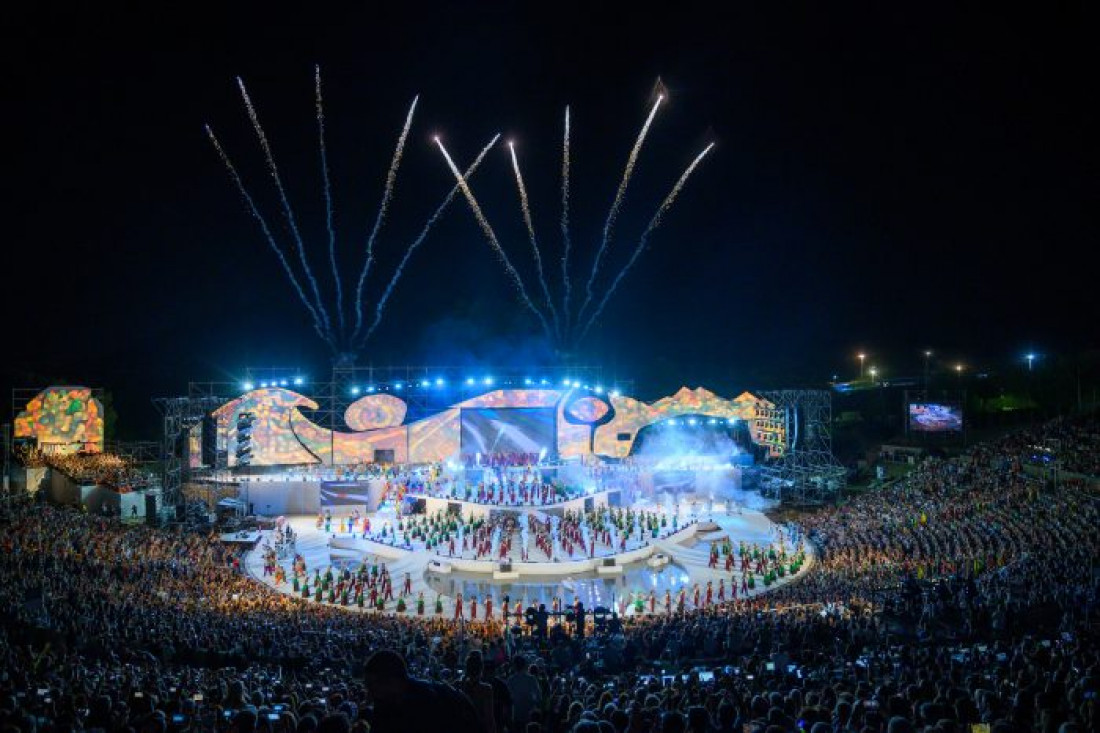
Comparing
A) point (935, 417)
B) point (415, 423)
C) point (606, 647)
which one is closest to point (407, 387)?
point (415, 423)

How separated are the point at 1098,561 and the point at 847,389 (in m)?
38.6

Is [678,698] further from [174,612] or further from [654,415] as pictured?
[654,415]

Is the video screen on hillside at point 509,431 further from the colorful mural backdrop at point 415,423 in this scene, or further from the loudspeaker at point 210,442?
the loudspeaker at point 210,442

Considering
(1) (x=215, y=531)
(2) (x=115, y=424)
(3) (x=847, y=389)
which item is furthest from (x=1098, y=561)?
(2) (x=115, y=424)

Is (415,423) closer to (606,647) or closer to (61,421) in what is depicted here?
(61,421)

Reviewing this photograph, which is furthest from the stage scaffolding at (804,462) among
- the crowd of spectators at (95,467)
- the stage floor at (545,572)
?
the crowd of spectators at (95,467)

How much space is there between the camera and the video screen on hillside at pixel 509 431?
122ft

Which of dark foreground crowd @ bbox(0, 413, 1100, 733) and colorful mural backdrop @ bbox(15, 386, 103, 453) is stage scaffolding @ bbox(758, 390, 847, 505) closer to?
dark foreground crowd @ bbox(0, 413, 1100, 733)

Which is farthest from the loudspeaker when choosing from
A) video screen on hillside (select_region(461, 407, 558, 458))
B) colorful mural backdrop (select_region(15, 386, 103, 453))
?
video screen on hillside (select_region(461, 407, 558, 458))

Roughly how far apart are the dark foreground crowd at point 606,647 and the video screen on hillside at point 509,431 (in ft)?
45.3

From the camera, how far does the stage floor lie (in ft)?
79.1

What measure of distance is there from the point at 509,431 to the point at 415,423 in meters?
4.97

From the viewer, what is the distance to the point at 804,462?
119 ft

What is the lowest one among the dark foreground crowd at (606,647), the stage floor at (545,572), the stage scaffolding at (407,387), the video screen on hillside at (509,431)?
the stage floor at (545,572)
